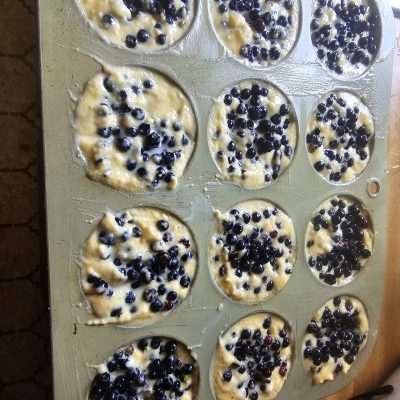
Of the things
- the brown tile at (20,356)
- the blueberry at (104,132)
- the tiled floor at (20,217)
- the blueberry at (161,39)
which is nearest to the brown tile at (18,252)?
the tiled floor at (20,217)

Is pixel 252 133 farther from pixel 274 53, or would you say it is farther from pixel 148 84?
pixel 148 84

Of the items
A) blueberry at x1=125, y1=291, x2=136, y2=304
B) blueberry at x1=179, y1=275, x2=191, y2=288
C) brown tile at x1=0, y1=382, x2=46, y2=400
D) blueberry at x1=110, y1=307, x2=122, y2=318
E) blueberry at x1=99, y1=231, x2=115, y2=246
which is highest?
blueberry at x1=99, y1=231, x2=115, y2=246

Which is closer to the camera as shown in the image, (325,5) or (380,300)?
(325,5)

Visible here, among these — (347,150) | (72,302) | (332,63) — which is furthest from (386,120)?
(72,302)

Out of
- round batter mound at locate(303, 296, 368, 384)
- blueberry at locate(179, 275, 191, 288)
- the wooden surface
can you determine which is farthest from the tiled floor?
the wooden surface

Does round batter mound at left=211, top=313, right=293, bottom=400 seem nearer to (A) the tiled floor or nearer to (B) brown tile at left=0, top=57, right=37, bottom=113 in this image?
(A) the tiled floor

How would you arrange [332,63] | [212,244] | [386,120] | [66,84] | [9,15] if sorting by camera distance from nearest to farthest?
[66,84] → [212,244] → [9,15] → [332,63] → [386,120]

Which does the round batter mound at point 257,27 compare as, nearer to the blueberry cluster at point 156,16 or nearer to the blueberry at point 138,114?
the blueberry cluster at point 156,16

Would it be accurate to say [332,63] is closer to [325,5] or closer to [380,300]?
[325,5]
